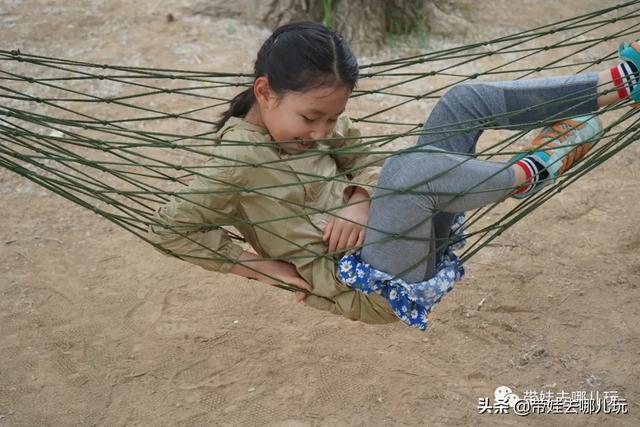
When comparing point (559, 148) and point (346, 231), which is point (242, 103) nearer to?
point (346, 231)

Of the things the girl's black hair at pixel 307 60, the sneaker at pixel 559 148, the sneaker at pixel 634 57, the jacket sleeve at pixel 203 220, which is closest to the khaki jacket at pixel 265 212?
the jacket sleeve at pixel 203 220

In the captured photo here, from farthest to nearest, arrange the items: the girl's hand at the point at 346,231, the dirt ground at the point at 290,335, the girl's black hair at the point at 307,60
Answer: the dirt ground at the point at 290,335 → the girl's hand at the point at 346,231 → the girl's black hair at the point at 307,60

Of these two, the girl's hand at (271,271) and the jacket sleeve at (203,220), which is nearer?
the jacket sleeve at (203,220)

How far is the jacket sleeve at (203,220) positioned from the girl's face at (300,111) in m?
0.14

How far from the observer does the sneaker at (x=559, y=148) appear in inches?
75.2

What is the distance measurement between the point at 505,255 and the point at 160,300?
1.23 m

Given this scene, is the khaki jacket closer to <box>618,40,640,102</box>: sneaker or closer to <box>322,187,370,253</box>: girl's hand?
<box>322,187,370,253</box>: girl's hand

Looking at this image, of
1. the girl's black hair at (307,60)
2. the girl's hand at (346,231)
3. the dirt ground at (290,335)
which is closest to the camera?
the girl's black hair at (307,60)

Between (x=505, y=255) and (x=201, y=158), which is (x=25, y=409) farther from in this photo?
(x=505, y=255)

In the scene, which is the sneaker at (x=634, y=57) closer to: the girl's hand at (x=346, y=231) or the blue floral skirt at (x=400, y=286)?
the blue floral skirt at (x=400, y=286)

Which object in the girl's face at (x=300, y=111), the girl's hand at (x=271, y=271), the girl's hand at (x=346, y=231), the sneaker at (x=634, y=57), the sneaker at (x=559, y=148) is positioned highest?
the sneaker at (x=634, y=57)

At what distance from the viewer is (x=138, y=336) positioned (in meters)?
2.75

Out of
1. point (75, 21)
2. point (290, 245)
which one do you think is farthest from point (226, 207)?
point (75, 21)

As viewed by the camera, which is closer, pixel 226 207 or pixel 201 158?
pixel 226 207
